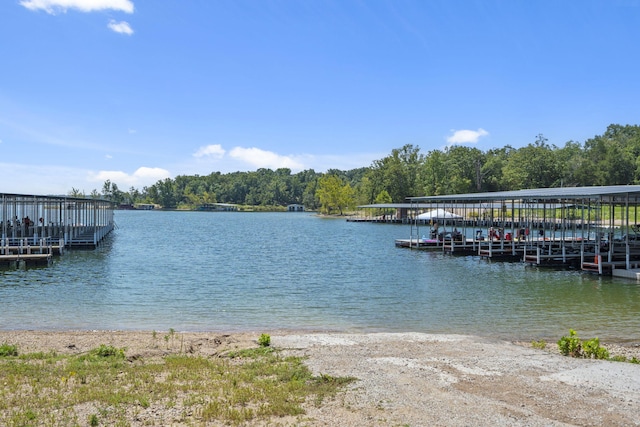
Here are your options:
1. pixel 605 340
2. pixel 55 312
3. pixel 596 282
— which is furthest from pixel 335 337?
pixel 596 282

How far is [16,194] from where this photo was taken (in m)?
29.2

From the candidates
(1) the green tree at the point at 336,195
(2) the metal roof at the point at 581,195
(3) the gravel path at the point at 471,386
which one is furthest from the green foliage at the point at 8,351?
(1) the green tree at the point at 336,195

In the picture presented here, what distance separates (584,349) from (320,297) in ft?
38.8

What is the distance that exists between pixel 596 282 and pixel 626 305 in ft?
18.8

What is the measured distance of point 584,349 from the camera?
11.1m

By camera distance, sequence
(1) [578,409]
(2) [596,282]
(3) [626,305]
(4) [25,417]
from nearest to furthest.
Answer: (4) [25,417], (1) [578,409], (3) [626,305], (2) [596,282]

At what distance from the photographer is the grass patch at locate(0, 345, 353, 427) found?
732cm

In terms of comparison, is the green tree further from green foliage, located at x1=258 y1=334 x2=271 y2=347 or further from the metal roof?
green foliage, located at x1=258 y1=334 x2=271 y2=347

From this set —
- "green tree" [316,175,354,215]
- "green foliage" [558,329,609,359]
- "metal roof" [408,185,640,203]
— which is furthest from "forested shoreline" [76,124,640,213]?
"green foliage" [558,329,609,359]

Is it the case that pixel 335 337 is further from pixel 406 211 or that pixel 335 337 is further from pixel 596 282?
pixel 406 211

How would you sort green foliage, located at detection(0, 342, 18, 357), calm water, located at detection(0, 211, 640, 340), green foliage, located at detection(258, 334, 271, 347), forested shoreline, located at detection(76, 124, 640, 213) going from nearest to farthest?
green foliage, located at detection(0, 342, 18, 357) < green foliage, located at detection(258, 334, 271, 347) < calm water, located at detection(0, 211, 640, 340) < forested shoreline, located at detection(76, 124, 640, 213)

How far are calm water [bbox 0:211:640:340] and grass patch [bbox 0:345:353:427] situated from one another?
5.54 metres

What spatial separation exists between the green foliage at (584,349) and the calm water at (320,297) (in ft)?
11.3

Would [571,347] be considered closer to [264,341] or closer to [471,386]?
[471,386]
